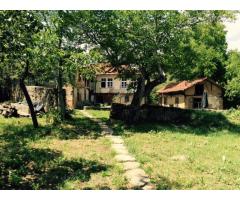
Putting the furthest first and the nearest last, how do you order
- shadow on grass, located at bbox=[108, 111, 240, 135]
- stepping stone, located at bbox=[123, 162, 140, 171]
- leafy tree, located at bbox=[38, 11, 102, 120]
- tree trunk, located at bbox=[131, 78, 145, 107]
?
1. tree trunk, located at bbox=[131, 78, 145, 107]
2. shadow on grass, located at bbox=[108, 111, 240, 135]
3. leafy tree, located at bbox=[38, 11, 102, 120]
4. stepping stone, located at bbox=[123, 162, 140, 171]

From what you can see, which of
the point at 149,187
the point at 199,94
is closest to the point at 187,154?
the point at 149,187

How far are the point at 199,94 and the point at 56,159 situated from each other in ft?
150

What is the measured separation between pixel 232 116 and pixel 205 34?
10292mm

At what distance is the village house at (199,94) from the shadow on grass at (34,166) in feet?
128

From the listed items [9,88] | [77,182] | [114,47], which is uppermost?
[114,47]

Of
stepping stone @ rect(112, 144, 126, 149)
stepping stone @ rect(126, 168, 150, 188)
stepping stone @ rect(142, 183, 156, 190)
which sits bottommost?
stepping stone @ rect(142, 183, 156, 190)

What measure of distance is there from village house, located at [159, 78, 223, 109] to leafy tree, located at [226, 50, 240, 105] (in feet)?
7.46

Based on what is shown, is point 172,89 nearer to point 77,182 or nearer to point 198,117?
point 198,117

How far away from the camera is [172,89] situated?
6169cm

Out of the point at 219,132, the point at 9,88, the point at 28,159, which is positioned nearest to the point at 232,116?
the point at 219,132

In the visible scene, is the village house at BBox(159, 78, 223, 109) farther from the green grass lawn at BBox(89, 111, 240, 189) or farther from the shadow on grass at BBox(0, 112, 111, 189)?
the shadow on grass at BBox(0, 112, 111, 189)

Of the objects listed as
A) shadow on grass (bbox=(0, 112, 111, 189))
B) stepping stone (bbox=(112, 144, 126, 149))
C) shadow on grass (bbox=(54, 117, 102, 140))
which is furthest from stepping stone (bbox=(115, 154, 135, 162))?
shadow on grass (bbox=(54, 117, 102, 140))

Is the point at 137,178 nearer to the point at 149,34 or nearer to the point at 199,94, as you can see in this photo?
the point at 149,34

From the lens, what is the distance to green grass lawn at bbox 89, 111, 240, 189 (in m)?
13.0
